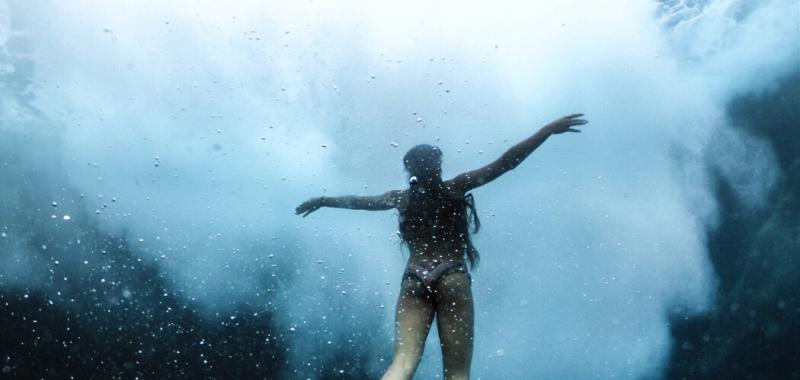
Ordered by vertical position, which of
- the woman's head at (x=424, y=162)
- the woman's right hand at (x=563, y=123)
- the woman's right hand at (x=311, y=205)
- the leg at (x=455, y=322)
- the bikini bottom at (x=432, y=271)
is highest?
the woman's right hand at (x=311, y=205)

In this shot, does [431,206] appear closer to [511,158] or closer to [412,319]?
[511,158]

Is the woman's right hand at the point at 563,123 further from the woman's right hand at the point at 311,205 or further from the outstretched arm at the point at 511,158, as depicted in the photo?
the woman's right hand at the point at 311,205

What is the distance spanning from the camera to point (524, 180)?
20.0 m

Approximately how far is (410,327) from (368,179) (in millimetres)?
14371

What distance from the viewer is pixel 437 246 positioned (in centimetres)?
343

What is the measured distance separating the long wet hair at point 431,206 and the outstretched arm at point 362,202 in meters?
0.09

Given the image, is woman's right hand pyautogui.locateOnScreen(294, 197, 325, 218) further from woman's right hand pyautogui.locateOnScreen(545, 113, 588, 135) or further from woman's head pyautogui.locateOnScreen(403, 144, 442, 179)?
woman's right hand pyautogui.locateOnScreen(545, 113, 588, 135)

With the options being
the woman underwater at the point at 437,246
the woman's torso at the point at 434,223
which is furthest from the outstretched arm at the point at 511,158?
the woman's torso at the point at 434,223

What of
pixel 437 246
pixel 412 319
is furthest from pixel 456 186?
pixel 412 319

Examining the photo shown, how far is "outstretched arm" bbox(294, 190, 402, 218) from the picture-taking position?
3.64m

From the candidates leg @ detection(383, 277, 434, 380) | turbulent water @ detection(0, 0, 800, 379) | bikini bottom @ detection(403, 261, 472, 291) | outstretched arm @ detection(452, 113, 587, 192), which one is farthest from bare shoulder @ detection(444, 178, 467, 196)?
turbulent water @ detection(0, 0, 800, 379)

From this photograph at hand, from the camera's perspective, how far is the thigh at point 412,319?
2.96 meters

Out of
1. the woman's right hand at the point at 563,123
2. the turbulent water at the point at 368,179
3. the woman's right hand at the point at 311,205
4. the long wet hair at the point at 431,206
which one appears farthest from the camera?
the turbulent water at the point at 368,179

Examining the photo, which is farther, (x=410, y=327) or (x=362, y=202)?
(x=362, y=202)
